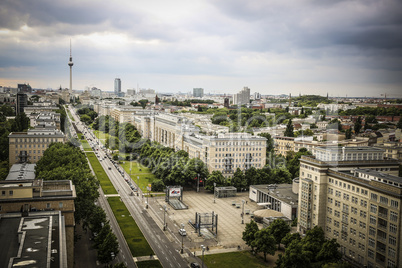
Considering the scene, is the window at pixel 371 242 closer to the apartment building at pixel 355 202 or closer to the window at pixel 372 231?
the apartment building at pixel 355 202

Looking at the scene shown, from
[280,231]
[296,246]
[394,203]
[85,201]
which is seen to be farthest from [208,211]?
[394,203]

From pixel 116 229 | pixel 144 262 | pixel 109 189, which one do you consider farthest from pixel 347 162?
pixel 109 189

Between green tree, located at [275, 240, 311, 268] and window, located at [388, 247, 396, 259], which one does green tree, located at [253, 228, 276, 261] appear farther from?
window, located at [388, 247, 396, 259]

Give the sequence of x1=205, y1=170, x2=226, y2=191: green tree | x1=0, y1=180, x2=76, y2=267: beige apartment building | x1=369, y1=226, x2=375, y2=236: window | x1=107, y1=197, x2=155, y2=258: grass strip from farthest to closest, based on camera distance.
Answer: x1=205, y1=170, x2=226, y2=191: green tree, x1=107, y1=197, x2=155, y2=258: grass strip, x1=369, y1=226, x2=375, y2=236: window, x1=0, y1=180, x2=76, y2=267: beige apartment building

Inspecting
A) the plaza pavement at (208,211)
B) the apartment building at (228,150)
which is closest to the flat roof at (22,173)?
the plaza pavement at (208,211)

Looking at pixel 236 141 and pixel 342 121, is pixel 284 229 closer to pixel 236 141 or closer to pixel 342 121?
pixel 236 141

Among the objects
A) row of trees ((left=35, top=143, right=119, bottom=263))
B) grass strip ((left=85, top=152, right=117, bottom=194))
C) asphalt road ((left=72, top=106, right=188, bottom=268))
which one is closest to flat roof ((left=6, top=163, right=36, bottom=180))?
row of trees ((left=35, top=143, right=119, bottom=263))
